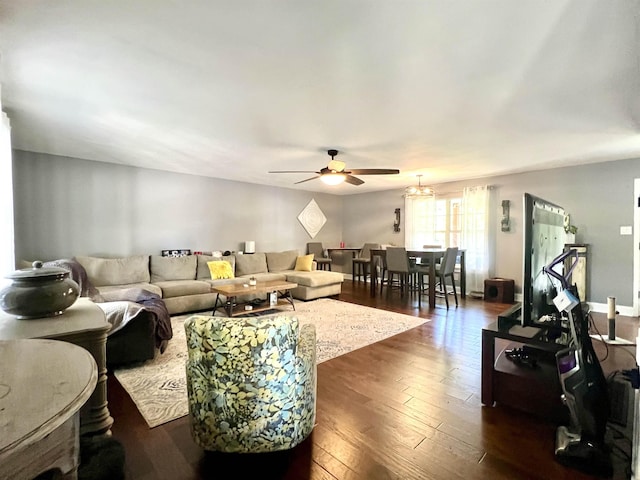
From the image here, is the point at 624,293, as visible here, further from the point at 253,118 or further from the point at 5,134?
the point at 5,134

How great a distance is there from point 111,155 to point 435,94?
4324 millimetres

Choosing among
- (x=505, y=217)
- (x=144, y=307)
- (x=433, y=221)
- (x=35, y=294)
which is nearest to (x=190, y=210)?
(x=144, y=307)

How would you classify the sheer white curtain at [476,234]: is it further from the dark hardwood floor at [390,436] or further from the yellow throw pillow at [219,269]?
the yellow throw pillow at [219,269]

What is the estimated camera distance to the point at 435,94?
2426mm

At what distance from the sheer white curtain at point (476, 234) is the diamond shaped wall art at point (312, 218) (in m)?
3.41

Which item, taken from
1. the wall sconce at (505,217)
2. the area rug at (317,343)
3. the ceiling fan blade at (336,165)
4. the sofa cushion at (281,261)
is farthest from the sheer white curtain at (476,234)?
the sofa cushion at (281,261)

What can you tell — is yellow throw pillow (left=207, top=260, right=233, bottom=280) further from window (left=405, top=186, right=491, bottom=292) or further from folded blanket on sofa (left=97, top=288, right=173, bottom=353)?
window (left=405, top=186, right=491, bottom=292)

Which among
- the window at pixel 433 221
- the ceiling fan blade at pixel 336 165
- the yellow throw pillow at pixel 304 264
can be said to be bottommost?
the yellow throw pillow at pixel 304 264

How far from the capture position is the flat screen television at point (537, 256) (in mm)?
1756

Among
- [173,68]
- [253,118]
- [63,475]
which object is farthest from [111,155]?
[63,475]

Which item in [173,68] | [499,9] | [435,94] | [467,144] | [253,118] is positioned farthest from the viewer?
[467,144]

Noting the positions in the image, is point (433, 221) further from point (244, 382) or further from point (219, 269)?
point (244, 382)

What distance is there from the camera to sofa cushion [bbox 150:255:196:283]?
192 inches

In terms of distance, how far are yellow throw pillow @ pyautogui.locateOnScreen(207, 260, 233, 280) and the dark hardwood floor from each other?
2.75 meters
